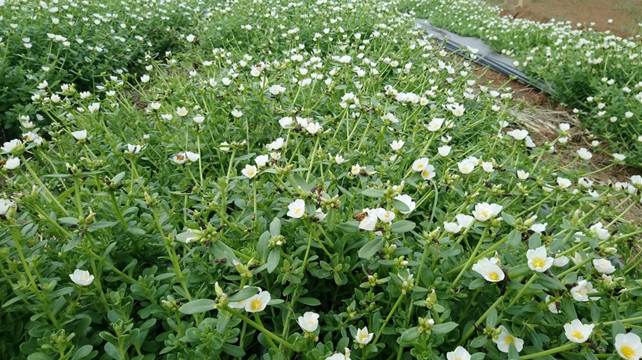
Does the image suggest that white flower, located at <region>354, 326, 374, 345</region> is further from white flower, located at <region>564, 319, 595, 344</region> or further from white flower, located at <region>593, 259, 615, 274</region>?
white flower, located at <region>593, 259, 615, 274</region>

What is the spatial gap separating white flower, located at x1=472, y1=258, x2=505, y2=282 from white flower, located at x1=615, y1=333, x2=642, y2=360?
0.34 meters

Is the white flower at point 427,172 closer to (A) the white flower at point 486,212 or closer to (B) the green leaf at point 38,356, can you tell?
(A) the white flower at point 486,212

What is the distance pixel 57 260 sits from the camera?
1603 millimetres

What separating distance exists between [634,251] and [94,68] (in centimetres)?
492

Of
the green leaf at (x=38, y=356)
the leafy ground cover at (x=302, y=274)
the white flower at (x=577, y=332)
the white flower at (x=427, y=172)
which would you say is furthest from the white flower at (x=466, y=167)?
the green leaf at (x=38, y=356)

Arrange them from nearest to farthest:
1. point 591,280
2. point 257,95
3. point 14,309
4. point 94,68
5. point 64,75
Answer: point 14,309
point 591,280
point 257,95
point 64,75
point 94,68

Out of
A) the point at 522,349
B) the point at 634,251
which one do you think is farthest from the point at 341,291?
the point at 634,251

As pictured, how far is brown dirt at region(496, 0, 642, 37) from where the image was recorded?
10.6 meters

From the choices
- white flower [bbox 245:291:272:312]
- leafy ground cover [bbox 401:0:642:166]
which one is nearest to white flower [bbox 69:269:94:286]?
white flower [bbox 245:291:272:312]

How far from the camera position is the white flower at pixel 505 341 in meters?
1.20

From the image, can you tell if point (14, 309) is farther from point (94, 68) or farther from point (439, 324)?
point (94, 68)

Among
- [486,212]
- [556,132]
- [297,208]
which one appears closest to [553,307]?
[486,212]

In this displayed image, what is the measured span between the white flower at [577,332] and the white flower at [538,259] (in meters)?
0.20

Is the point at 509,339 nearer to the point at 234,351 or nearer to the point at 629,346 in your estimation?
the point at 629,346
